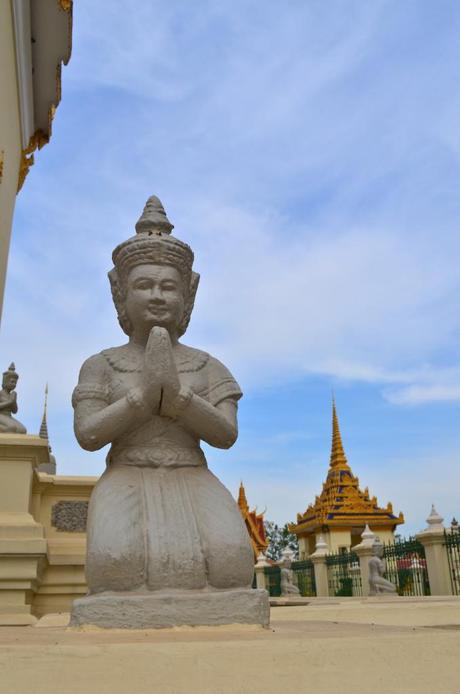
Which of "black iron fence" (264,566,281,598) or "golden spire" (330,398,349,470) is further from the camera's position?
"golden spire" (330,398,349,470)

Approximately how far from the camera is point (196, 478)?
325cm

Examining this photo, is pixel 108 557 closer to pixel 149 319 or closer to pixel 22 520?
pixel 149 319

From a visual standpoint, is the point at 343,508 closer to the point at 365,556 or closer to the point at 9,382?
the point at 365,556

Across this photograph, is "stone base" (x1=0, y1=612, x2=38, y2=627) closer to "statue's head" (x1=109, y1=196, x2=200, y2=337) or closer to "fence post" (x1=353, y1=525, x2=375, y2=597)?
"statue's head" (x1=109, y1=196, x2=200, y2=337)

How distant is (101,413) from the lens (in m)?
3.10

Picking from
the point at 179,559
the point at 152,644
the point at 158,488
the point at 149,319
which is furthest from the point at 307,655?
the point at 149,319

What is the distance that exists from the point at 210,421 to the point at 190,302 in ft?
2.54

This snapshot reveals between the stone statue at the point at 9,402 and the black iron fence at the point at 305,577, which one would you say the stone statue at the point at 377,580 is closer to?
the black iron fence at the point at 305,577

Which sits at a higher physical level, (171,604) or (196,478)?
(196,478)

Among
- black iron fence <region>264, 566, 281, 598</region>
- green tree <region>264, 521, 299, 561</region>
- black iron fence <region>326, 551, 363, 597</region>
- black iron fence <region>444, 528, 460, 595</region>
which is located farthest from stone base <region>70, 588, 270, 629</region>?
green tree <region>264, 521, 299, 561</region>

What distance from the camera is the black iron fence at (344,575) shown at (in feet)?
50.4

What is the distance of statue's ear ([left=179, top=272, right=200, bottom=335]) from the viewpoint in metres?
3.62

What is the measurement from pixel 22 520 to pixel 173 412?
12.0ft

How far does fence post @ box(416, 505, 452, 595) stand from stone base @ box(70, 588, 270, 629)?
9963 mm
